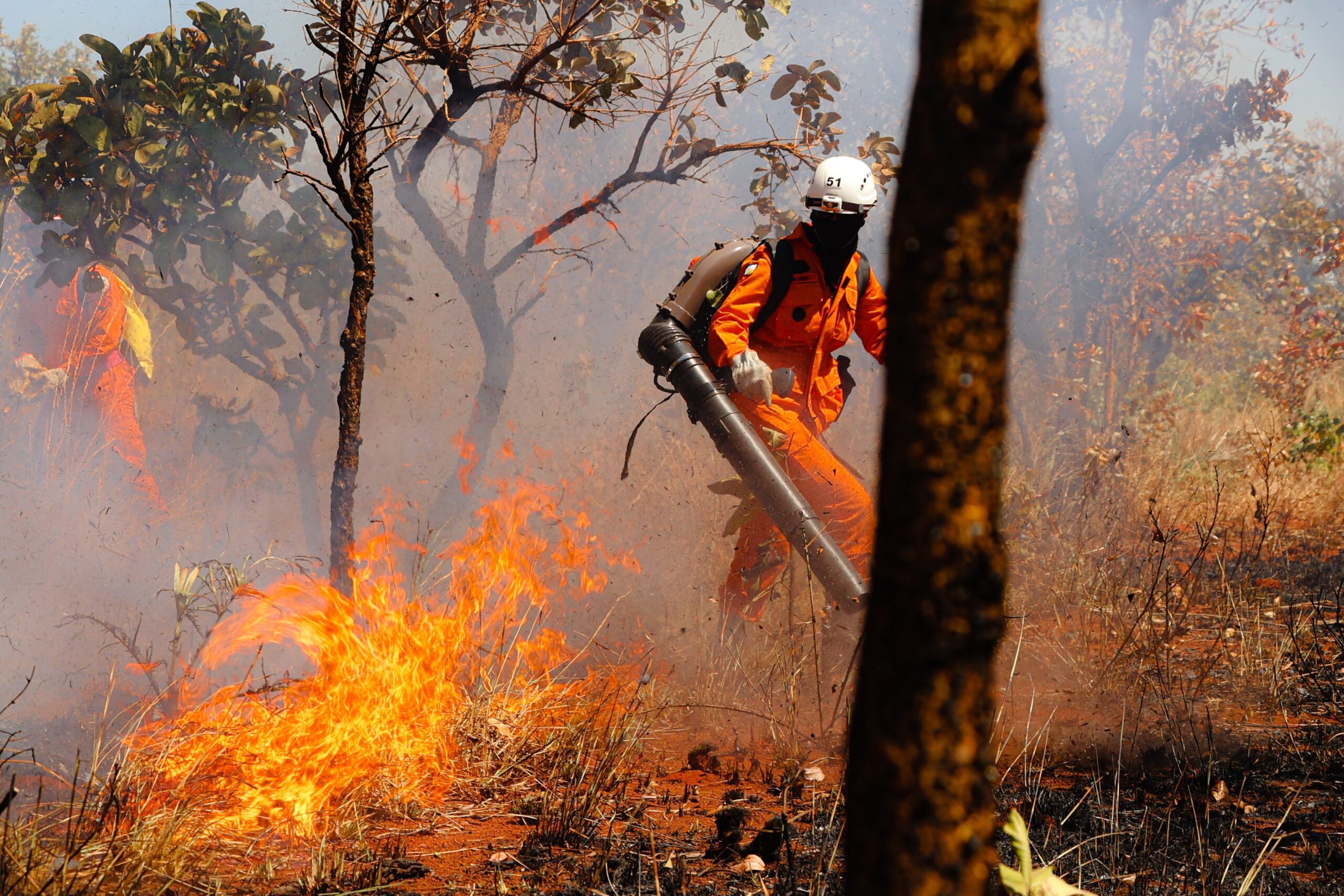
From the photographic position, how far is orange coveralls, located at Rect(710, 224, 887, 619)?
4.18m

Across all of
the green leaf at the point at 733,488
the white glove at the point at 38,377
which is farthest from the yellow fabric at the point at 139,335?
the green leaf at the point at 733,488

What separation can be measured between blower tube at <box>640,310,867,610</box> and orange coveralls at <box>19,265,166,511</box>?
423cm

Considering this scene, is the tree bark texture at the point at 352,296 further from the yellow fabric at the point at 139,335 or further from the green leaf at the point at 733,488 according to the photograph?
the yellow fabric at the point at 139,335

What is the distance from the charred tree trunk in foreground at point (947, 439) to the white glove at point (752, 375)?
315 centimetres

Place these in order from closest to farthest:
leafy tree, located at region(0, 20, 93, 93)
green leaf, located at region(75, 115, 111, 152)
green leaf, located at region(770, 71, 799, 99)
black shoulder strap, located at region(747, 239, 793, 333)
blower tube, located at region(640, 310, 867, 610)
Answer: blower tube, located at region(640, 310, 867, 610), black shoulder strap, located at region(747, 239, 793, 333), green leaf, located at region(75, 115, 111, 152), green leaf, located at region(770, 71, 799, 99), leafy tree, located at region(0, 20, 93, 93)

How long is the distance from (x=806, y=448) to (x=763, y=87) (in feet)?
20.6

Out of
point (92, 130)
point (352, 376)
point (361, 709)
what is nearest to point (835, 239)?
point (352, 376)

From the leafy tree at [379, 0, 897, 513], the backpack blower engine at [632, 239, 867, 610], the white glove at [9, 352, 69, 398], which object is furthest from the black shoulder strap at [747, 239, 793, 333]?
the white glove at [9, 352, 69, 398]

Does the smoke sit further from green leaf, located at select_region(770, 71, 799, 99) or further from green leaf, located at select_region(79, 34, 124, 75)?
green leaf, located at select_region(79, 34, 124, 75)

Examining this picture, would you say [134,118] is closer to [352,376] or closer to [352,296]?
[352,296]

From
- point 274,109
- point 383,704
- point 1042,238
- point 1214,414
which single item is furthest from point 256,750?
point 1214,414

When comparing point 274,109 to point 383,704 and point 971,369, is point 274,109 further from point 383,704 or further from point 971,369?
point 971,369

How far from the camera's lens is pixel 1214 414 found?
388 inches

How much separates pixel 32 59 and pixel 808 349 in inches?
1327
